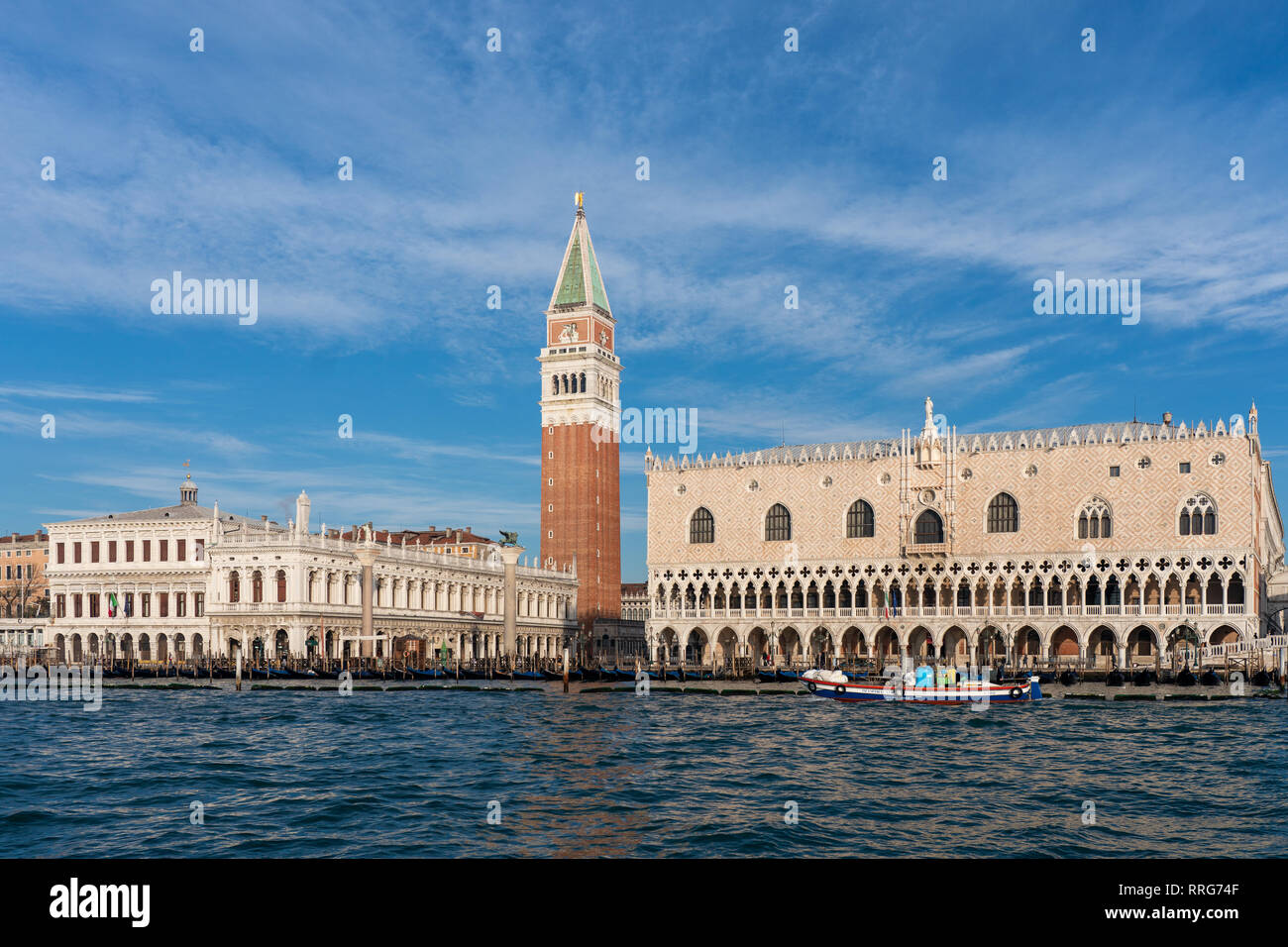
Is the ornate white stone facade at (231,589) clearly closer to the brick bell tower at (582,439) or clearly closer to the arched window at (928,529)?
the brick bell tower at (582,439)

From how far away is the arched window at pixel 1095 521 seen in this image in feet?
205

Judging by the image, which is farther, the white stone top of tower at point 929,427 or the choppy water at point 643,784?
the white stone top of tower at point 929,427

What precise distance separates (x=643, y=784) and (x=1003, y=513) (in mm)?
48909

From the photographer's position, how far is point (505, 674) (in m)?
63.7

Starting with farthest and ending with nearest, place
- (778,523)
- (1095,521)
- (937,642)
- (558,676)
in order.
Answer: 1. (778,523)
2. (937,642)
3. (558,676)
4. (1095,521)

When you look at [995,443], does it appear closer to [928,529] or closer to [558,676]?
[928,529]

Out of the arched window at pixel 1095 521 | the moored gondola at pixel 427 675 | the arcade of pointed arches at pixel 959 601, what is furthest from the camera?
the arched window at pixel 1095 521

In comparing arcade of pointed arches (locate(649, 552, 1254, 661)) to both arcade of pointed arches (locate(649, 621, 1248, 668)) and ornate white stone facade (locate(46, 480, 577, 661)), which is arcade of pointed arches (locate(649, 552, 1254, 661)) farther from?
ornate white stone facade (locate(46, 480, 577, 661))

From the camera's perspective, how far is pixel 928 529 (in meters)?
66.8

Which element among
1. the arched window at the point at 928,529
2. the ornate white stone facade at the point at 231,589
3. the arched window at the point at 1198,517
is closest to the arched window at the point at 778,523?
the arched window at the point at 928,529

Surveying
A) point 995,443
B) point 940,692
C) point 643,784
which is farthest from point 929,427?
point 643,784

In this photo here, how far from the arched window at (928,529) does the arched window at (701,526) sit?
1249 centimetres
